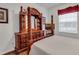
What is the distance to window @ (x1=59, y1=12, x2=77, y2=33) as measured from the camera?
5.36 ft

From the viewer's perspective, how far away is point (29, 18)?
5.56 feet

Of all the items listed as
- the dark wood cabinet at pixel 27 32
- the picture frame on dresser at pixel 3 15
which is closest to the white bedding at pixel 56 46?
the dark wood cabinet at pixel 27 32

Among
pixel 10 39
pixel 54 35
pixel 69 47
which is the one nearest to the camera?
pixel 69 47

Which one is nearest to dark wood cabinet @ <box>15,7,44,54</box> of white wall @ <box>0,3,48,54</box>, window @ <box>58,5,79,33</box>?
white wall @ <box>0,3,48,54</box>

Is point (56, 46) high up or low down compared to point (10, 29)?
down

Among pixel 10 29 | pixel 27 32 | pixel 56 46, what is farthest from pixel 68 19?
pixel 10 29

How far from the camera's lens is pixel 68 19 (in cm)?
170

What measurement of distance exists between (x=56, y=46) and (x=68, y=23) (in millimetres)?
420

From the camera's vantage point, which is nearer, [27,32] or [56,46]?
[56,46]

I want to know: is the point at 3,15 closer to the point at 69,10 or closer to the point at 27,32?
the point at 27,32

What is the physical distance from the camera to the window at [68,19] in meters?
1.62
